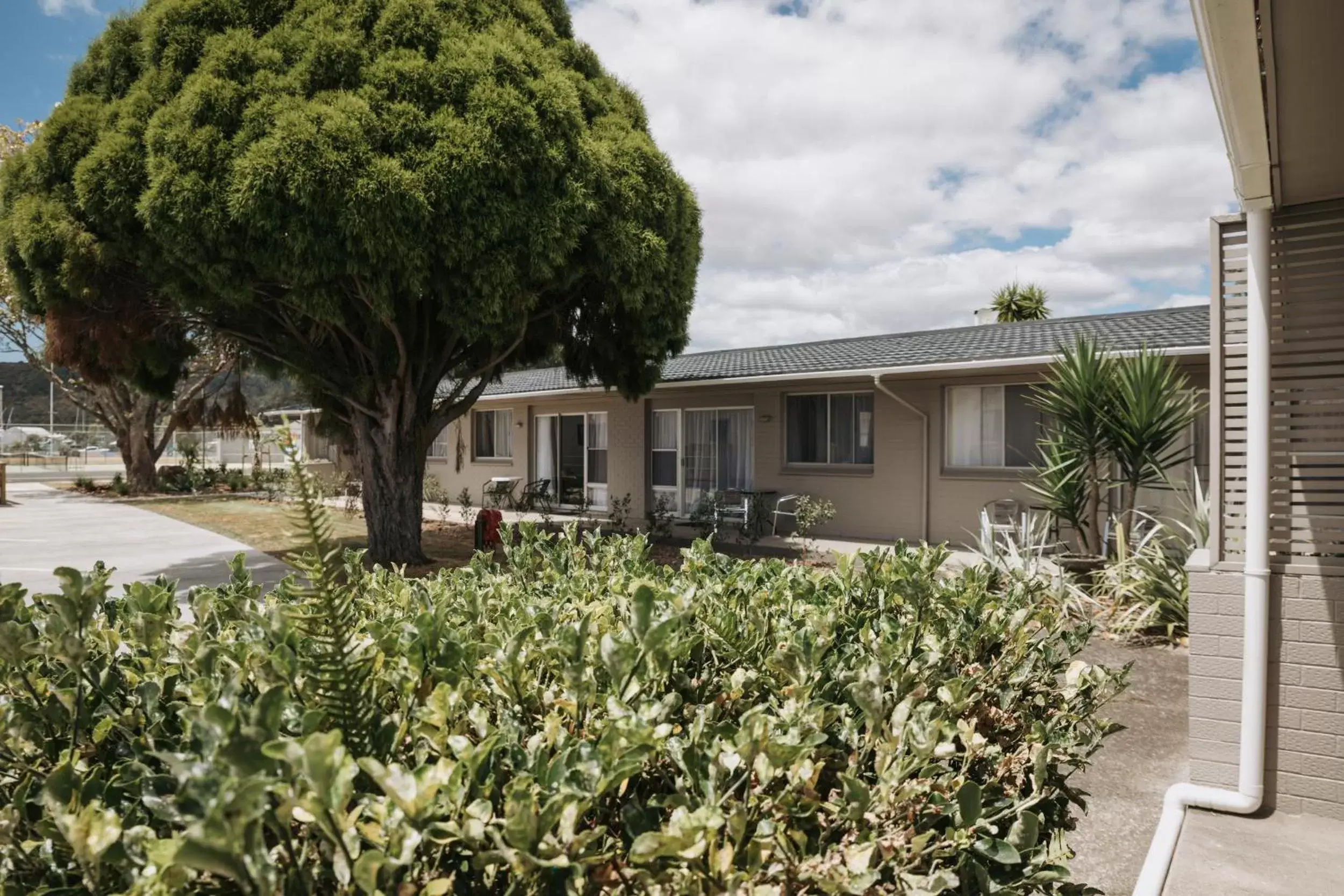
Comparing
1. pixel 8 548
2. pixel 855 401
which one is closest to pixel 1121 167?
pixel 855 401

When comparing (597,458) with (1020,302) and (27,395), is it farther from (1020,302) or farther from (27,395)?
(27,395)

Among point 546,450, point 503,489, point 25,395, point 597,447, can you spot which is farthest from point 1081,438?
point 25,395

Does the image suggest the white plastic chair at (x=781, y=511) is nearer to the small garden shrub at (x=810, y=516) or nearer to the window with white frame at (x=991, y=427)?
the small garden shrub at (x=810, y=516)

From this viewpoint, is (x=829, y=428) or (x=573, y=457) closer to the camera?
(x=829, y=428)

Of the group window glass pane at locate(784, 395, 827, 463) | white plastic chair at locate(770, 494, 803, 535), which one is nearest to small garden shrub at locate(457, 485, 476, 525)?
white plastic chair at locate(770, 494, 803, 535)

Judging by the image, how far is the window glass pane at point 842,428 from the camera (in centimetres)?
1448

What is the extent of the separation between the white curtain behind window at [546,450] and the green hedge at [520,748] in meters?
18.1

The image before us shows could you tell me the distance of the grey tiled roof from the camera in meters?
11.7

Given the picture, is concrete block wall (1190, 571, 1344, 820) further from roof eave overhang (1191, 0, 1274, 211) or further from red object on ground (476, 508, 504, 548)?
red object on ground (476, 508, 504, 548)

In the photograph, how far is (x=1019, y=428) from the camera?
1252cm

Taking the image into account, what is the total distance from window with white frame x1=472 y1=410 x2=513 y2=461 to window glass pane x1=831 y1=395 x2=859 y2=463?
9.50 metres

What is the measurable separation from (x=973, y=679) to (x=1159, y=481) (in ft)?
29.5

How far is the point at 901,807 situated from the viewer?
152 centimetres

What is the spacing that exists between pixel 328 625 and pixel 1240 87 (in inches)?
139
